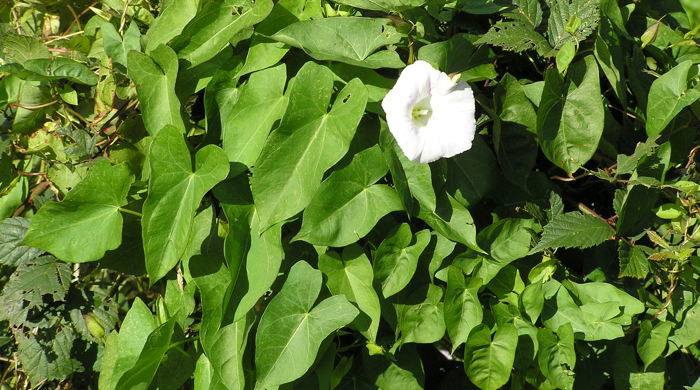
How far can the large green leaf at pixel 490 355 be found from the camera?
4.22ft

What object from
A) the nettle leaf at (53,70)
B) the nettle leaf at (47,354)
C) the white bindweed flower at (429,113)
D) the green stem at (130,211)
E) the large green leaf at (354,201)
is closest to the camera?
the white bindweed flower at (429,113)

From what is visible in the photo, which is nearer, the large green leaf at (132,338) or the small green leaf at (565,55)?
the small green leaf at (565,55)

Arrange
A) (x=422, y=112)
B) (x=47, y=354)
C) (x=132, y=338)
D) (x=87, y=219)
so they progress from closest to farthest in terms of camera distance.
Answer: (x=422, y=112) → (x=87, y=219) → (x=132, y=338) → (x=47, y=354)

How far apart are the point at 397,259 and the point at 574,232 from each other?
1.12ft

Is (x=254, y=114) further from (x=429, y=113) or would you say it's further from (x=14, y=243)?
(x=14, y=243)

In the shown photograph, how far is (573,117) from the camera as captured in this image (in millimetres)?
1326

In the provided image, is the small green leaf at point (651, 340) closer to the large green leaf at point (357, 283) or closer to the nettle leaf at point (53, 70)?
the large green leaf at point (357, 283)

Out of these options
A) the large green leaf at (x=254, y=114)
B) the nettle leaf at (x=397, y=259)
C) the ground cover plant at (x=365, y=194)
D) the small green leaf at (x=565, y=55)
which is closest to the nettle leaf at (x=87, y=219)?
the ground cover plant at (x=365, y=194)

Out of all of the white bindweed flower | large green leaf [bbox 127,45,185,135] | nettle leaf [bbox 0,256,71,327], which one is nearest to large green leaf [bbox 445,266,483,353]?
the white bindweed flower

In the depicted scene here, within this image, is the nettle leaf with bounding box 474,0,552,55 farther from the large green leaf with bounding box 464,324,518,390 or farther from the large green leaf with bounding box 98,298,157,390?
the large green leaf with bounding box 98,298,157,390

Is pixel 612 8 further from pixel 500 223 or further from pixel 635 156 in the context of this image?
pixel 500 223

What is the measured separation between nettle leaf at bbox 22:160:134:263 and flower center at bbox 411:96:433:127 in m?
0.57

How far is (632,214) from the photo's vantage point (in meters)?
1.37

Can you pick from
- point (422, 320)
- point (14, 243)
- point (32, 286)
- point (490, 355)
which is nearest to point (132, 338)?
point (32, 286)
